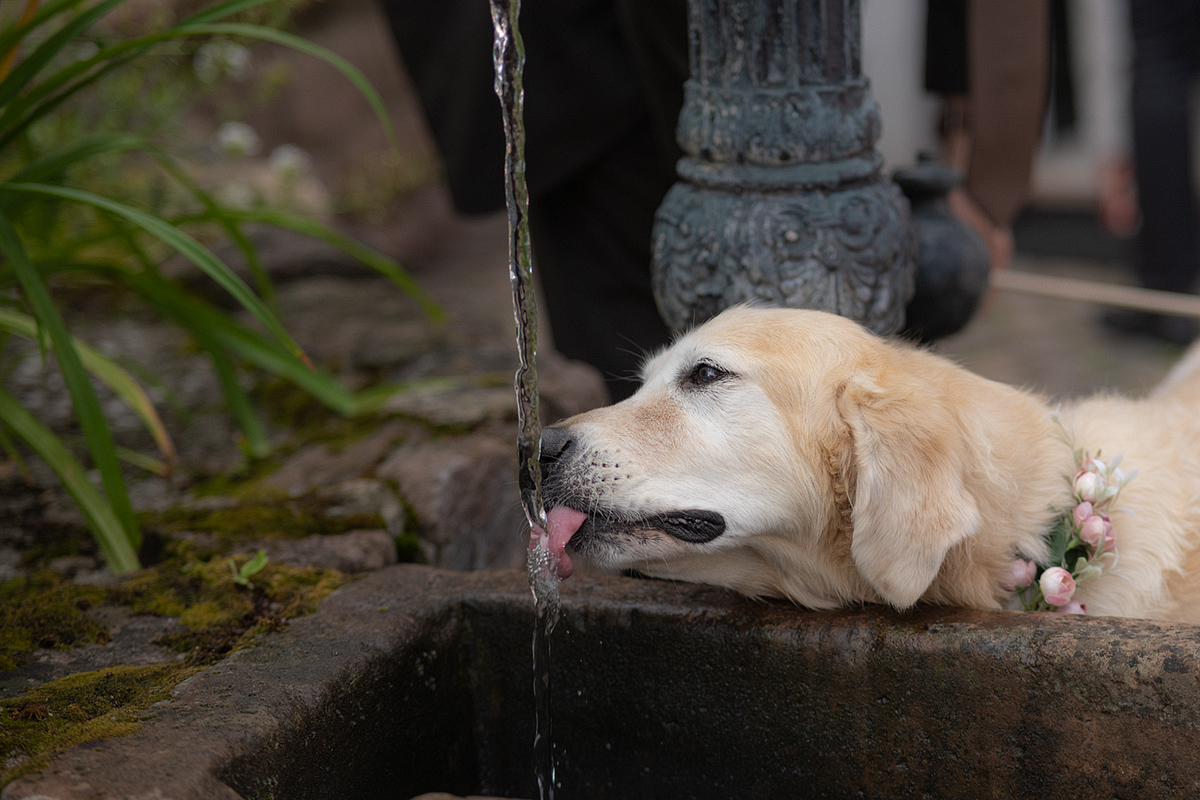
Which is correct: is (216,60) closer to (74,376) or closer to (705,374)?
(74,376)

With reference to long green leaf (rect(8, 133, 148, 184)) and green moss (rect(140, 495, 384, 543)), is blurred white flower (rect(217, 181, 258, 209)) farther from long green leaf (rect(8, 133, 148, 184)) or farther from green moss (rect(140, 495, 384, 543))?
green moss (rect(140, 495, 384, 543))

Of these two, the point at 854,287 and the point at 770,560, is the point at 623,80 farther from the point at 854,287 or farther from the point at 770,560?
the point at 770,560

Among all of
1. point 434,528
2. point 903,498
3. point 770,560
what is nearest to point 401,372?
point 434,528

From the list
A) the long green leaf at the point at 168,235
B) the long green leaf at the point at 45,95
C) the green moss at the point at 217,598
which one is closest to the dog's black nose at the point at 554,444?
the green moss at the point at 217,598

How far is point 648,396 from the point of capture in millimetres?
1982

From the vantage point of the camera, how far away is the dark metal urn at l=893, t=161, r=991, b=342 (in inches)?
97.4

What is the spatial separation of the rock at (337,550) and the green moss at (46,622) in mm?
316

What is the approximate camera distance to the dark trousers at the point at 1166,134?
466 cm

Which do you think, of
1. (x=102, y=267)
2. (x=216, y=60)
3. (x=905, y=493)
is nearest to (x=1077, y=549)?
(x=905, y=493)

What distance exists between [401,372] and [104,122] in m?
1.65

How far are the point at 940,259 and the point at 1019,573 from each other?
957 mm

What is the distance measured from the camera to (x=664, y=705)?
71.4 inches

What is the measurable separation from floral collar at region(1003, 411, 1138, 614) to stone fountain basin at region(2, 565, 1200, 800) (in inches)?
6.2

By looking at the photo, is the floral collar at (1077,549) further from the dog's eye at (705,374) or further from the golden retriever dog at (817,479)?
the dog's eye at (705,374)
